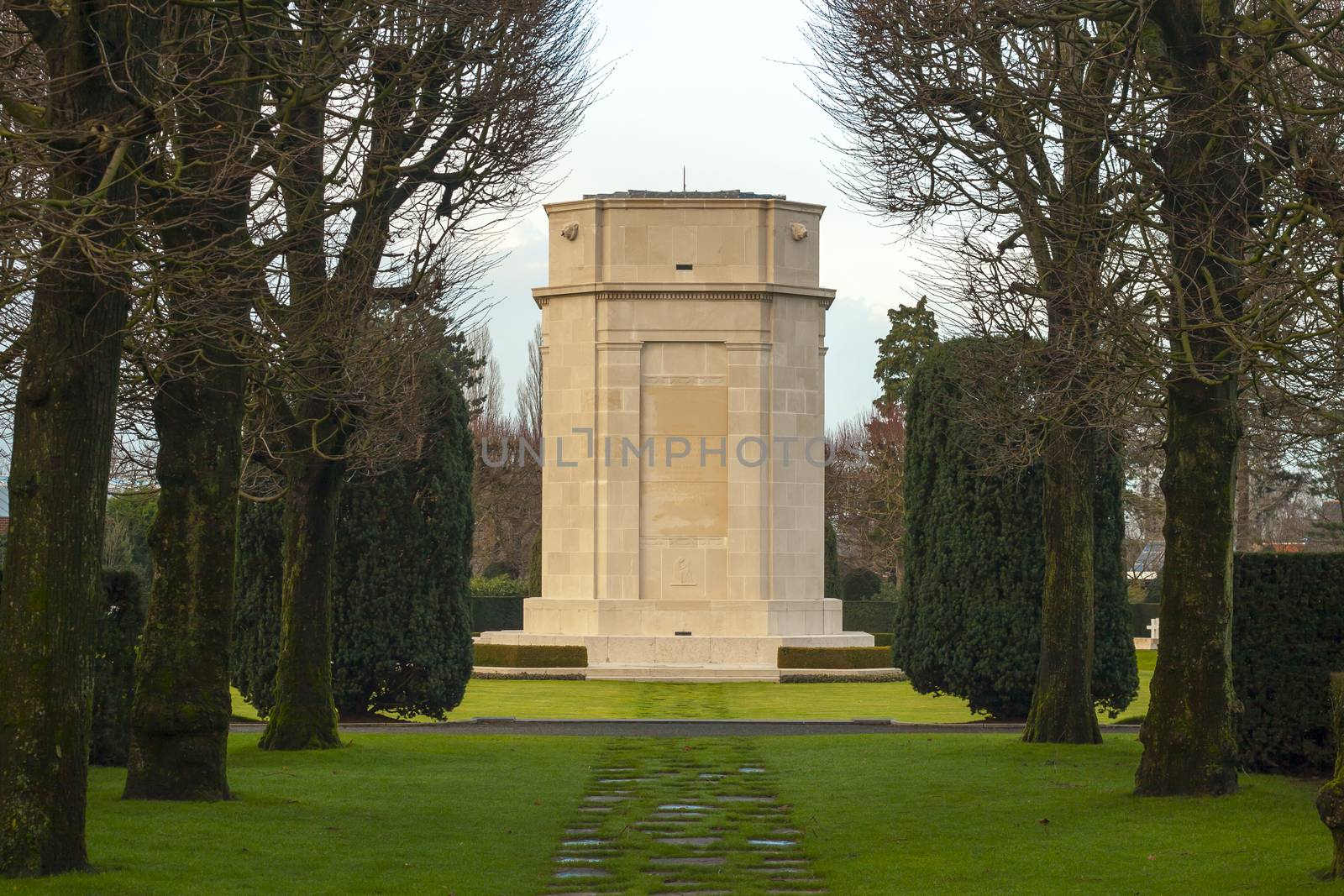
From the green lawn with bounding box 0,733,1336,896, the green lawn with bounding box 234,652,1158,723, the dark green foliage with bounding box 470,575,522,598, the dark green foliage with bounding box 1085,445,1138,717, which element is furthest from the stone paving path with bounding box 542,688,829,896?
the dark green foliage with bounding box 470,575,522,598

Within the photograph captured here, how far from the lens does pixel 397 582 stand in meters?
23.7

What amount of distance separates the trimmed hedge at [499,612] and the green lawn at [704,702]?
16.4 metres

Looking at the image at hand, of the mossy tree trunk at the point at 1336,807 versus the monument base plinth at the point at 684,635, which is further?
the monument base plinth at the point at 684,635

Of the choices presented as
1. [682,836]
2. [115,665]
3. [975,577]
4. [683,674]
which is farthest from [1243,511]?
[682,836]

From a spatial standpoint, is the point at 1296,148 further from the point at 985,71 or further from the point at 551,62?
the point at 551,62

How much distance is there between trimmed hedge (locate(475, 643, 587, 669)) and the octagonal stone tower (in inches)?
46.0

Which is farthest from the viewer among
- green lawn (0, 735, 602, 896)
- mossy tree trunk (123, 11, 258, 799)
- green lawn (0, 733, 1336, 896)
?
mossy tree trunk (123, 11, 258, 799)

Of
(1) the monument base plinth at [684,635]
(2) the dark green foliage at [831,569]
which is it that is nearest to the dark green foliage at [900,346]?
(2) the dark green foliage at [831,569]

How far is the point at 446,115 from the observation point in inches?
647

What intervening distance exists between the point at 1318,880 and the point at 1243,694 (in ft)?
21.7

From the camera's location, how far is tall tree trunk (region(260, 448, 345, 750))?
1723 cm

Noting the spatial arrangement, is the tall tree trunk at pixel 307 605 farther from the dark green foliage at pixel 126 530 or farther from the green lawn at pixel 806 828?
the dark green foliage at pixel 126 530

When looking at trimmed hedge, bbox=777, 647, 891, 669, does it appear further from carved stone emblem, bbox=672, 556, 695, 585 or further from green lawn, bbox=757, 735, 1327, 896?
green lawn, bbox=757, 735, 1327, 896

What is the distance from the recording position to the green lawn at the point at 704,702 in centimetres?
2589
